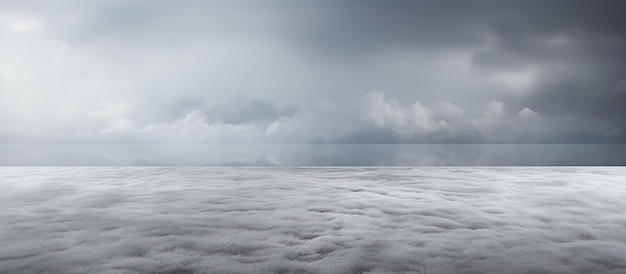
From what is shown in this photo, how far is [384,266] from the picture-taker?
5.93 feet

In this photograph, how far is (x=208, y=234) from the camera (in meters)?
2.27

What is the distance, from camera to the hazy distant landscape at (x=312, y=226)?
1.84m

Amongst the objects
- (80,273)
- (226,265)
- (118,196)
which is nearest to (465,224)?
(226,265)

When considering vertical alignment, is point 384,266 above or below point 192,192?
below

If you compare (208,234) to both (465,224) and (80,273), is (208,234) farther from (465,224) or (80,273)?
(465,224)

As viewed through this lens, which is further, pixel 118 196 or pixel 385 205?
pixel 118 196

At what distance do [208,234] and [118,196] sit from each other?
1646mm

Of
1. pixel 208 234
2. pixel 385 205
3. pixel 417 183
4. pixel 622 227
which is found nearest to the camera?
pixel 208 234

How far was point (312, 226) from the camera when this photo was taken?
2.47m

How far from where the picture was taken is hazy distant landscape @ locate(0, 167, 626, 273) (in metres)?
1.84

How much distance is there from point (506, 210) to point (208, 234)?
7.02 ft

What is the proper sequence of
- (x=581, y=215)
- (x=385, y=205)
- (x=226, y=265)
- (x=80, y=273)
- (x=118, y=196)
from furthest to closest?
(x=118, y=196) < (x=385, y=205) < (x=581, y=215) < (x=226, y=265) < (x=80, y=273)

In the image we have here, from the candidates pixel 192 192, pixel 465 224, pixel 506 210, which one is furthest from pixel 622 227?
pixel 192 192

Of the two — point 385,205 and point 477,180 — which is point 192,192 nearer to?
point 385,205
